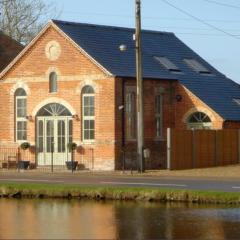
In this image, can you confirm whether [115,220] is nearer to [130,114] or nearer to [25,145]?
[130,114]

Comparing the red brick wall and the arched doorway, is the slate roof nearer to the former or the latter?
the red brick wall

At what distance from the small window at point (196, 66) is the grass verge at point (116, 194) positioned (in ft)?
79.8

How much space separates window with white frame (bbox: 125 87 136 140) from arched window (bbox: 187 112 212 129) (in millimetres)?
3334

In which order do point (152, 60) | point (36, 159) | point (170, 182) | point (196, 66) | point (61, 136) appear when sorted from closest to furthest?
point (170, 182), point (61, 136), point (36, 159), point (152, 60), point (196, 66)

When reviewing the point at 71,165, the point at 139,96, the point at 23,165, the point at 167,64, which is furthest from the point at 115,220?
the point at 167,64

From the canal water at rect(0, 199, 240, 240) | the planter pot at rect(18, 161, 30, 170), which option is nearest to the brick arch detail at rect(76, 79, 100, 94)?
the planter pot at rect(18, 161, 30, 170)

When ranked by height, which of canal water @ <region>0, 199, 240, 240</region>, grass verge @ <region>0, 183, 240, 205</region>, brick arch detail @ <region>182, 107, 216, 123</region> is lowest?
canal water @ <region>0, 199, 240, 240</region>

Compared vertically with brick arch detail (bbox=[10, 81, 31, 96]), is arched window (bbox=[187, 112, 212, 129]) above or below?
below

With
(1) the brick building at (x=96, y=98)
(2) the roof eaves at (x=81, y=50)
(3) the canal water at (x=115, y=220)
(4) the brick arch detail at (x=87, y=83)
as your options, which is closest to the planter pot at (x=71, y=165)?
(1) the brick building at (x=96, y=98)

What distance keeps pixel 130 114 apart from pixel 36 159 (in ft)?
19.4

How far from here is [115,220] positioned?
23516 millimetres

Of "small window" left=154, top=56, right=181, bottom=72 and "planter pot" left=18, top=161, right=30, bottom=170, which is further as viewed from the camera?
"small window" left=154, top=56, right=181, bottom=72

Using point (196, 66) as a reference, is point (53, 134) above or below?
below

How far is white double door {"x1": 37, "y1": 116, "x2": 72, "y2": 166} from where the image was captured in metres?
50.7
